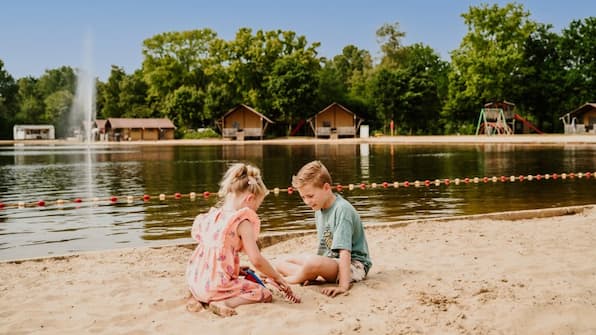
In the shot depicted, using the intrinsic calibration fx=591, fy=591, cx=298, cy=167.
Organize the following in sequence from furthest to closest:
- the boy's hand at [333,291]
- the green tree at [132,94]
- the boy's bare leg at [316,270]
Answer: the green tree at [132,94]
the boy's bare leg at [316,270]
the boy's hand at [333,291]

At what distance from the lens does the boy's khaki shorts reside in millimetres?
5657

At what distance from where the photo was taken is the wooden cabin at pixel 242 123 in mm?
73625

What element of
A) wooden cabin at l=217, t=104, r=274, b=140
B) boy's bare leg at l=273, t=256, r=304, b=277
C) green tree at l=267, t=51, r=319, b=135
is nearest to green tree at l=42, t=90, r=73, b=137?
wooden cabin at l=217, t=104, r=274, b=140

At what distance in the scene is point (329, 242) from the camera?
18.6 ft

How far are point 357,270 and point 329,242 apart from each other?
0.38 metres

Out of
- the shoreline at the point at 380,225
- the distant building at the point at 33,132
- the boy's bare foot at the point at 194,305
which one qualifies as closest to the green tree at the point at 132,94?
the distant building at the point at 33,132

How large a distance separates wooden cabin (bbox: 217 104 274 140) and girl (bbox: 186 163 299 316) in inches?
2701

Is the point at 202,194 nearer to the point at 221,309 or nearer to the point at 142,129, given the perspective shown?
the point at 221,309

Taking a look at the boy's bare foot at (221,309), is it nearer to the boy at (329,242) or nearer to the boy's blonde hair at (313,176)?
the boy at (329,242)

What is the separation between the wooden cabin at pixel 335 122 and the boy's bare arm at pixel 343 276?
2646 inches

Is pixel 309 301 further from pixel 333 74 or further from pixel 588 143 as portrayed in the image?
pixel 333 74

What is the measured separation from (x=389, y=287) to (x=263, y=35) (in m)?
76.4

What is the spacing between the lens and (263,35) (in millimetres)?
79375

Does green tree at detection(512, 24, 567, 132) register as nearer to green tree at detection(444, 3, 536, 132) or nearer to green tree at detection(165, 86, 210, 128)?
green tree at detection(444, 3, 536, 132)
